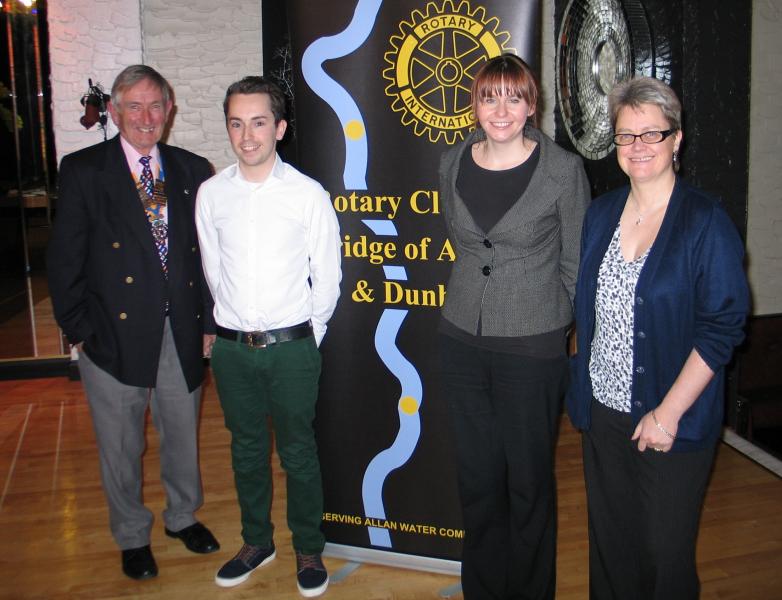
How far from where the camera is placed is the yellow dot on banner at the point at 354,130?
2381mm

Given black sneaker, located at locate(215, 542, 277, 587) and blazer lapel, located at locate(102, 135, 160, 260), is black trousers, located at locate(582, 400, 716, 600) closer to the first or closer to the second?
black sneaker, located at locate(215, 542, 277, 587)

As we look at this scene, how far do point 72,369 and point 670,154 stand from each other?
14.8 ft

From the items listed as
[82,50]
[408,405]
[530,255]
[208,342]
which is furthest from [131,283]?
[82,50]

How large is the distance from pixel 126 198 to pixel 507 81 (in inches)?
52.6

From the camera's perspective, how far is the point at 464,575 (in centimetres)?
232

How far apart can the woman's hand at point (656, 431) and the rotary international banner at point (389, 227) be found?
829mm

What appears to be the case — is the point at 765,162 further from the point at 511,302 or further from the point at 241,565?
the point at 241,565

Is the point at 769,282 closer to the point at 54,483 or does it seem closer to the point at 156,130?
the point at 156,130

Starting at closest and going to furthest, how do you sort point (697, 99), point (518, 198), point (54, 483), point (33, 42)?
point (518, 198) < point (697, 99) < point (54, 483) < point (33, 42)

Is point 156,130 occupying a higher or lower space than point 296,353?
higher

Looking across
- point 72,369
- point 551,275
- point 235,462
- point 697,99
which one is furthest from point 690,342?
point 72,369

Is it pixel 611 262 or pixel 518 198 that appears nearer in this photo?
pixel 611 262

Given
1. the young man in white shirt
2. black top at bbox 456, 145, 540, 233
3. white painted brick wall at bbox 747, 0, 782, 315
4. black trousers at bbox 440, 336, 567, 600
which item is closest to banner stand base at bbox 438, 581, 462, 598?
black trousers at bbox 440, 336, 567, 600

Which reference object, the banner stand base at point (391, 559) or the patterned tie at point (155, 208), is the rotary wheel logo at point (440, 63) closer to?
the patterned tie at point (155, 208)
